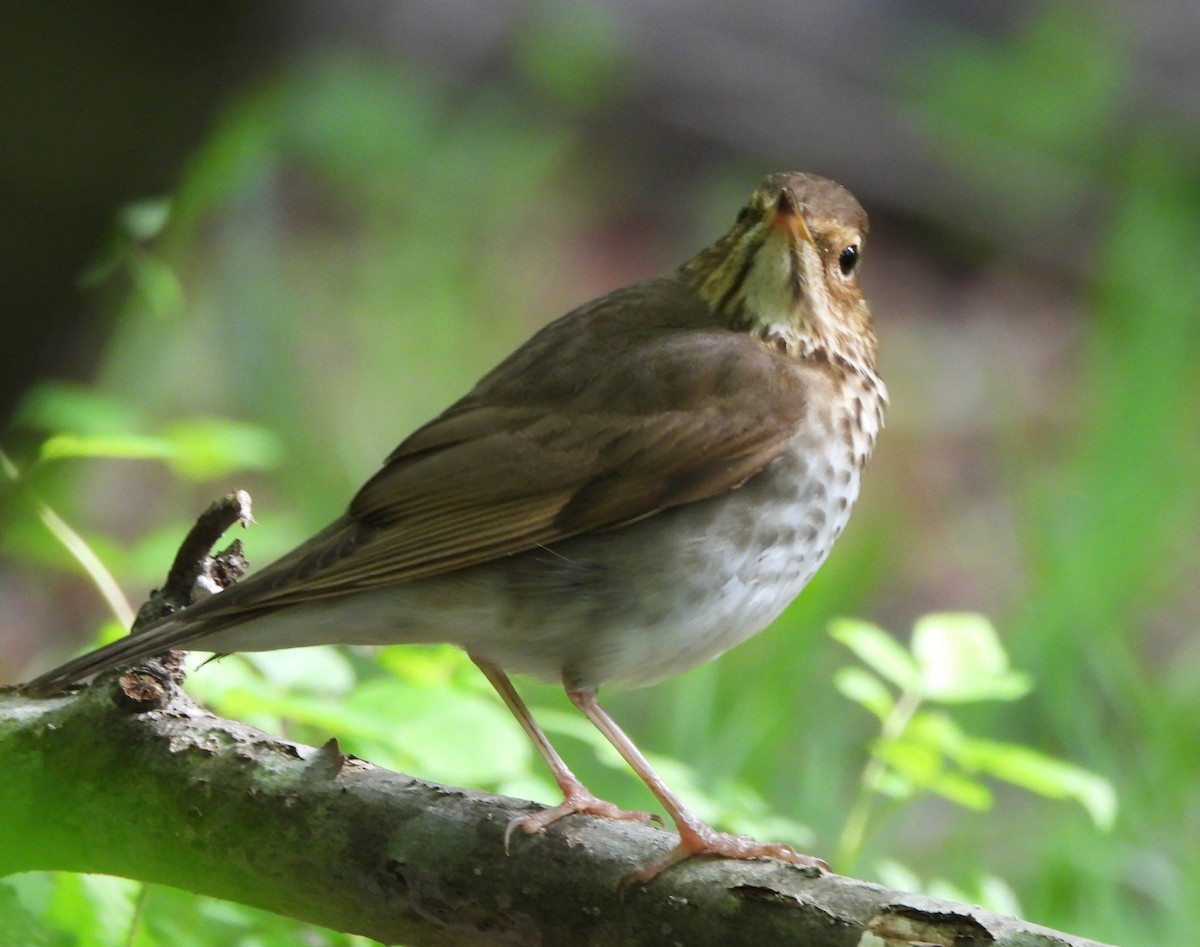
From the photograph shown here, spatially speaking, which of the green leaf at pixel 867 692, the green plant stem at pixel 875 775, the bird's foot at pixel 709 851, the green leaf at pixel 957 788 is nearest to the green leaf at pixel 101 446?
the bird's foot at pixel 709 851

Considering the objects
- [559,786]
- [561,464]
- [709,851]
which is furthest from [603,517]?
[709,851]

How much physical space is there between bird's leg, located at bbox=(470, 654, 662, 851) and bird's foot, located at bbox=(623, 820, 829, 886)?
14cm

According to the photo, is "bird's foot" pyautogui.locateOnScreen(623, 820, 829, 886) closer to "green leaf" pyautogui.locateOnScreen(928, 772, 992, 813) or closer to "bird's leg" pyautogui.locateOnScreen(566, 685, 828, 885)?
"bird's leg" pyautogui.locateOnScreen(566, 685, 828, 885)

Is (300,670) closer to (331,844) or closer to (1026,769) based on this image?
(331,844)

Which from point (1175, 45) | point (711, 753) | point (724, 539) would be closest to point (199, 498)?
point (711, 753)

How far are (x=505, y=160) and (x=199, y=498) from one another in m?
2.14

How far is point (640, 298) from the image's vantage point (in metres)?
2.82

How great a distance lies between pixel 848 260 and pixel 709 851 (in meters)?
1.18

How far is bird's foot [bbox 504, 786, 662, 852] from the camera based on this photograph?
2.02 meters

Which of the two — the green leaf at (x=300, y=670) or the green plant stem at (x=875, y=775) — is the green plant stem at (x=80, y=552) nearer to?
the green leaf at (x=300, y=670)

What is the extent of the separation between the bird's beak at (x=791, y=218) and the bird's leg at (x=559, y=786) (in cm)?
85

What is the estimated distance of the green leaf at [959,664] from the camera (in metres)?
2.54

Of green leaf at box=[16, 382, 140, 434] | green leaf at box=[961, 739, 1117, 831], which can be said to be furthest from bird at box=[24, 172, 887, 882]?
green leaf at box=[16, 382, 140, 434]

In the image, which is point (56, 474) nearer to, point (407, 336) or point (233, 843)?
point (233, 843)
